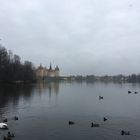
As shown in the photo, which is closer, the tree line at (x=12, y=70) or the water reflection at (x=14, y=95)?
the water reflection at (x=14, y=95)

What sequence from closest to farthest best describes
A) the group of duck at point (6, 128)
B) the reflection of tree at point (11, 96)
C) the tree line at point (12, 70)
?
the group of duck at point (6, 128), the reflection of tree at point (11, 96), the tree line at point (12, 70)

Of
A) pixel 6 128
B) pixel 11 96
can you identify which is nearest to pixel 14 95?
pixel 11 96

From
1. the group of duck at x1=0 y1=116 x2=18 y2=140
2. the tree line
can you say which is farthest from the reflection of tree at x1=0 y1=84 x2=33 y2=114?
the tree line

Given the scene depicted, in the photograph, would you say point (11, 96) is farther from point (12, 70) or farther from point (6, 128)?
point (12, 70)

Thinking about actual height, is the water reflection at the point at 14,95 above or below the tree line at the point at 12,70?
below

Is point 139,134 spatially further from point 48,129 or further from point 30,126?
point 30,126

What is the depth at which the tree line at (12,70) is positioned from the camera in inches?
5143

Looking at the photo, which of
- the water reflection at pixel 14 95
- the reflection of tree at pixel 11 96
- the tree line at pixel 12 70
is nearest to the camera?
the water reflection at pixel 14 95

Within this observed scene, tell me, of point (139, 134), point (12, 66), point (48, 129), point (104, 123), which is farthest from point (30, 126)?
point (12, 66)

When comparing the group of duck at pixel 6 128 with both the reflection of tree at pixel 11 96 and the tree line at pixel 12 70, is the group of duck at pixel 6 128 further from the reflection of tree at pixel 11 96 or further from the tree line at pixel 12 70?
the tree line at pixel 12 70

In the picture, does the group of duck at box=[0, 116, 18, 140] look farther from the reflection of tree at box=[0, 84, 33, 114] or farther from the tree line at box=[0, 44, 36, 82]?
the tree line at box=[0, 44, 36, 82]

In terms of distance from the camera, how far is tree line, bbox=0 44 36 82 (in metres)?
131

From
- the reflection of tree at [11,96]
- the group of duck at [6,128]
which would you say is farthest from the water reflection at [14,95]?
the group of duck at [6,128]

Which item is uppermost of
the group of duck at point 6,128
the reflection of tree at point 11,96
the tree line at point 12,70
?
the tree line at point 12,70
